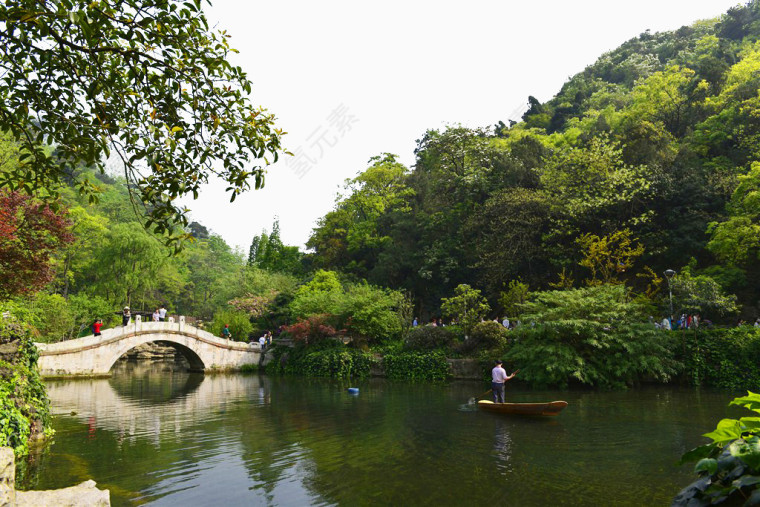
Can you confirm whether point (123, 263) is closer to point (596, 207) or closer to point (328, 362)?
point (328, 362)

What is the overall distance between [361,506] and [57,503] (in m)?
3.57

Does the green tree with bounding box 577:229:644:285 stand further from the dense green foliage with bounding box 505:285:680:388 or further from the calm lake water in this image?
the calm lake water

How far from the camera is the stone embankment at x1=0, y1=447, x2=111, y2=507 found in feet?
13.9

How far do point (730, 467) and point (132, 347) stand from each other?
96.1ft

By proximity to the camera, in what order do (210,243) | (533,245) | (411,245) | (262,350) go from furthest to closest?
(210,243) < (411,245) < (262,350) < (533,245)

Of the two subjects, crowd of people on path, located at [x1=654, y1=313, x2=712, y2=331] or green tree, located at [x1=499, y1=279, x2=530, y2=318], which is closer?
crowd of people on path, located at [x1=654, y1=313, x2=712, y2=331]

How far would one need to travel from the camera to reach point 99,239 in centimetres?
3438

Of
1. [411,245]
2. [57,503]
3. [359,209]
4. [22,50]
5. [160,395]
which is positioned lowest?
[160,395]

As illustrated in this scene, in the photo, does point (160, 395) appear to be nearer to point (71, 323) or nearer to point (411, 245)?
point (71, 323)

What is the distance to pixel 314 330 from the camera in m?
28.1

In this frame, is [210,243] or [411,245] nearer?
[411,245]

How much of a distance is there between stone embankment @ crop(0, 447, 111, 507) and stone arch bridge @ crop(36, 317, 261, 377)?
20032mm

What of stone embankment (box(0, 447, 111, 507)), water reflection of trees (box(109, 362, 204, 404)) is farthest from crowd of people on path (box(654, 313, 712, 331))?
stone embankment (box(0, 447, 111, 507))

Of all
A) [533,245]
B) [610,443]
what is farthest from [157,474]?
[533,245]
